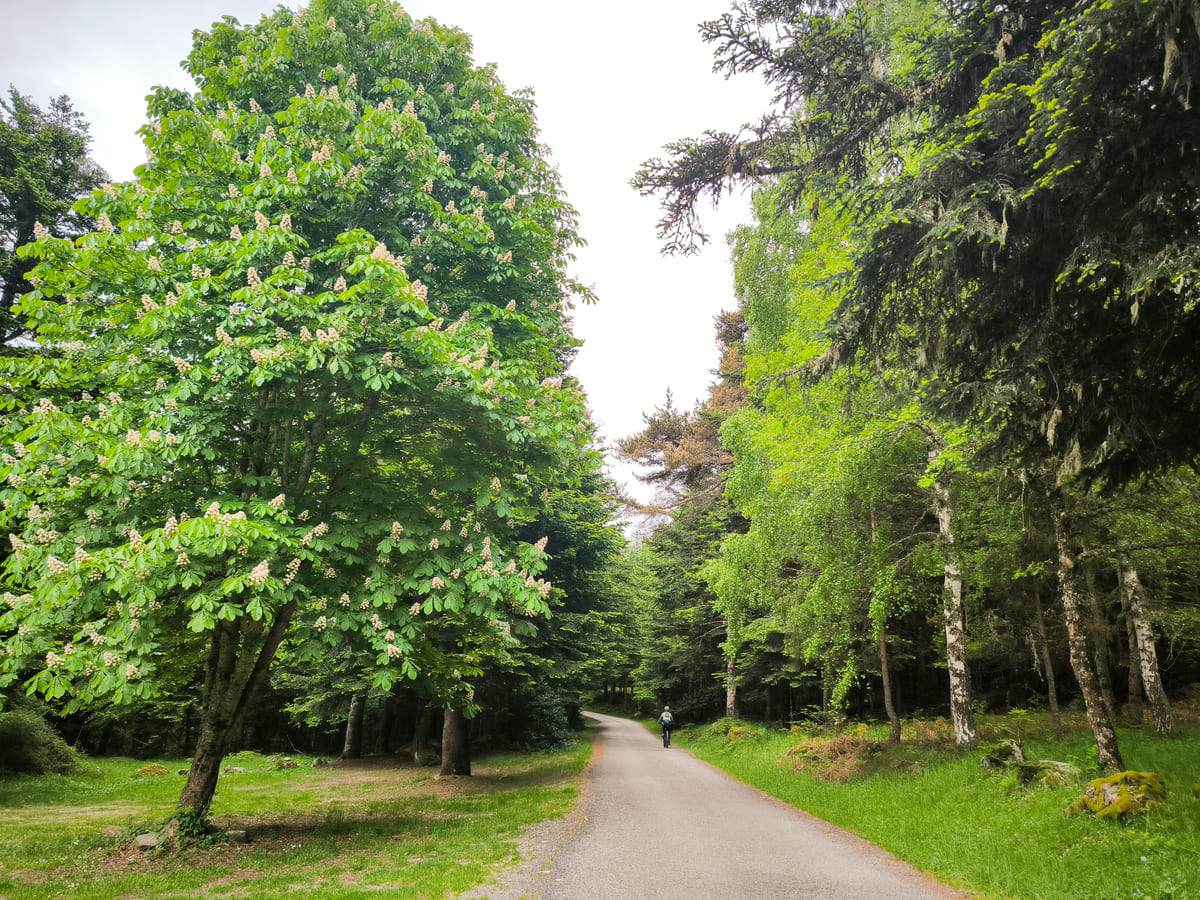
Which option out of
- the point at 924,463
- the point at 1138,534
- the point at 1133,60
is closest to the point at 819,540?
the point at 924,463

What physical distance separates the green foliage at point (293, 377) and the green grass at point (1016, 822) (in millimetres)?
5510

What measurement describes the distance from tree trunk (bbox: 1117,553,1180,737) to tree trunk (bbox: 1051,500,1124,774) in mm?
2899

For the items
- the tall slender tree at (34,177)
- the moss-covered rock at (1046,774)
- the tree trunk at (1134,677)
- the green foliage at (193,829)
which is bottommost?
the green foliage at (193,829)

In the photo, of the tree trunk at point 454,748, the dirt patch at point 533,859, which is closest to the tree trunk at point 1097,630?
the dirt patch at point 533,859

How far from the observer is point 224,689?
789cm

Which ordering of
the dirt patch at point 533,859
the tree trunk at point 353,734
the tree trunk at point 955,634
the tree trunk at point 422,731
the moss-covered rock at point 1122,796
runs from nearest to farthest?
the dirt patch at point 533,859, the moss-covered rock at point 1122,796, the tree trunk at point 955,634, the tree trunk at point 422,731, the tree trunk at point 353,734

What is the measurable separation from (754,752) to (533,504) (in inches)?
471

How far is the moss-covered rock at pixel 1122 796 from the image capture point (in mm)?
6152

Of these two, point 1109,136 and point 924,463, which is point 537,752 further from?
point 1109,136

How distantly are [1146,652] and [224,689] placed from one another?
15.3m

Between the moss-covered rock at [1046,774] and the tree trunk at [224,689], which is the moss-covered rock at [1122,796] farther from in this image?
the tree trunk at [224,689]

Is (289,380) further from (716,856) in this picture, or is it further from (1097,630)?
(1097,630)

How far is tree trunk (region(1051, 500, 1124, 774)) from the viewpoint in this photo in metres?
7.72

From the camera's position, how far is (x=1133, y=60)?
13.5 ft
